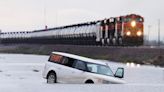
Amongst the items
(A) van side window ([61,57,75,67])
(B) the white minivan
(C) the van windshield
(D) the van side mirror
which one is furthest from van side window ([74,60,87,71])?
(D) the van side mirror

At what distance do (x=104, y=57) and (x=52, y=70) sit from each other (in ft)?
163

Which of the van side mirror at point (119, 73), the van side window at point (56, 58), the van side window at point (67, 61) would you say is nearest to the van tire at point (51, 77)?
the van side window at point (67, 61)

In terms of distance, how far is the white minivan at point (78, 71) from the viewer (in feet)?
83.7

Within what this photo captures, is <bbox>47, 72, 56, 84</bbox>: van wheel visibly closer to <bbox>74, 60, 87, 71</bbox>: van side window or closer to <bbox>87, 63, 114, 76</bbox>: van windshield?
<bbox>74, 60, 87, 71</bbox>: van side window

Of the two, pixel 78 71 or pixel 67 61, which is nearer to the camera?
pixel 78 71

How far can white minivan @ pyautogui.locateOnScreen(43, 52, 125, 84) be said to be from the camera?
25.5m

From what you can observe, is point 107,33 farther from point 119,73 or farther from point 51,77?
point 51,77

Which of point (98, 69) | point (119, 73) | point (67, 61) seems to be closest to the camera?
point (98, 69)

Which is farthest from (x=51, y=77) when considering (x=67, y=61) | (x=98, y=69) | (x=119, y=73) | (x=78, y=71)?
(x=119, y=73)

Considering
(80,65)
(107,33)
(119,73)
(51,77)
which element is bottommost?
(51,77)

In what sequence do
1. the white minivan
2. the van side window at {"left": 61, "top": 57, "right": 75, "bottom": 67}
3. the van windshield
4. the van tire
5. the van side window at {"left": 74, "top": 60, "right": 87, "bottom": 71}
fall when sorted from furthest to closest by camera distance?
1. the van tire
2. the van side window at {"left": 61, "top": 57, "right": 75, "bottom": 67}
3. the van side window at {"left": 74, "top": 60, "right": 87, "bottom": 71}
4. the van windshield
5. the white minivan

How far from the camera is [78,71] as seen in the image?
26297 millimetres

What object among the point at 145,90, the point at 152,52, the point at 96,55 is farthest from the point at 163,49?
the point at 145,90

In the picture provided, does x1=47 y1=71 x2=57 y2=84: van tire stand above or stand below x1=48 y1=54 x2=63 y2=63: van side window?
below
